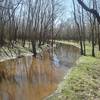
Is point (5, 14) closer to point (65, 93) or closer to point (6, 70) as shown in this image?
point (6, 70)

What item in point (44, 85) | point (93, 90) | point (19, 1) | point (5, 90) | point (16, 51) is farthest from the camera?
point (19, 1)

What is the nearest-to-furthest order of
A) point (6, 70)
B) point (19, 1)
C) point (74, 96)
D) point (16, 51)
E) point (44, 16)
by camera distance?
point (74, 96), point (6, 70), point (16, 51), point (19, 1), point (44, 16)

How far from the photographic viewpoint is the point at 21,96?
14398mm

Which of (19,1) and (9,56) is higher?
(19,1)

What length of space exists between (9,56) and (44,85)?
15.7 metres

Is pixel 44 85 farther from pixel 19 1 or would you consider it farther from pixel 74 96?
pixel 19 1

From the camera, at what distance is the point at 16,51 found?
1464 inches

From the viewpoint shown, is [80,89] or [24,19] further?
[24,19]

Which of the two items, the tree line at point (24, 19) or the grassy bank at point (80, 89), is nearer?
the grassy bank at point (80, 89)

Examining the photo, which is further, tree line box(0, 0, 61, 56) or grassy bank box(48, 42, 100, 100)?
tree line box(0, 0, 61, 56)

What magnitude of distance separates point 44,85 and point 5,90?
2.70 meters

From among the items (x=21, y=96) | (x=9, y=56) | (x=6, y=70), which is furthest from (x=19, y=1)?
(x=21, y=96)

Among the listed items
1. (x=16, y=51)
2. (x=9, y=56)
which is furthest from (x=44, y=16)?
(x=9, y=56)

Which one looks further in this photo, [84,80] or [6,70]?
[6,70]
